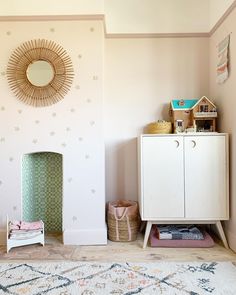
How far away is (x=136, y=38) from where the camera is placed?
3.21 m

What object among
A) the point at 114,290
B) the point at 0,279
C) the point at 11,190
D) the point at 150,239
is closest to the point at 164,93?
the point at 150,239

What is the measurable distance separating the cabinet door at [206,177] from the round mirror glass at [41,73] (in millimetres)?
1471

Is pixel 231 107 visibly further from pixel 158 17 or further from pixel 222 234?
pixel 158 17

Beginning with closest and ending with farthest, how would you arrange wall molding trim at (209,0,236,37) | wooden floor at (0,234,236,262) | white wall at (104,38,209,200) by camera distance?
wooden floor at (0,234,236,262) → wall molding trim at (209,0,236,37) → white wall at (104,38,209,200)

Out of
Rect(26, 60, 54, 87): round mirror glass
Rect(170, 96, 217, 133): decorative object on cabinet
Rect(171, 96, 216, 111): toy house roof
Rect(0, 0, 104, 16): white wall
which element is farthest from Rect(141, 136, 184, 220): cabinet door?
Rect(0, 0, 104, 16): white wall

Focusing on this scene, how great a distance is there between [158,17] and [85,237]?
8.12 feet

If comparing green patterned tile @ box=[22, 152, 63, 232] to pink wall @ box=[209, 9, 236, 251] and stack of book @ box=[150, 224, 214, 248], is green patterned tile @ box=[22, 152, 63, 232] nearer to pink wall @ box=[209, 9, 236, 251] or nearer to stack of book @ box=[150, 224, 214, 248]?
stack of book @ box=[150, 224, 214, 248]

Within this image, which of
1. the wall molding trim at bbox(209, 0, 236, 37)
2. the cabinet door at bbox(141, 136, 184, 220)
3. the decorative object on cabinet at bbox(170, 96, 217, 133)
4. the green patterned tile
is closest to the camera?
the wall molding trim at bbox(209, 0, 236, 37)

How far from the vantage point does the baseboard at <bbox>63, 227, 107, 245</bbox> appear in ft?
9.15

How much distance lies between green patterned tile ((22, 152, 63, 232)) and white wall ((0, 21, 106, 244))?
0.26m

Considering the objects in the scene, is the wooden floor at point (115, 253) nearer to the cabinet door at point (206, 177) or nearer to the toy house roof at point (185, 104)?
the cabinet door at point (206, 177)

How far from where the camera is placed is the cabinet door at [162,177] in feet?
8.73

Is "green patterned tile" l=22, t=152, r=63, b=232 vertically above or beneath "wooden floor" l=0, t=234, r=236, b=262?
above

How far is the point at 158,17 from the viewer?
3.19 metres
